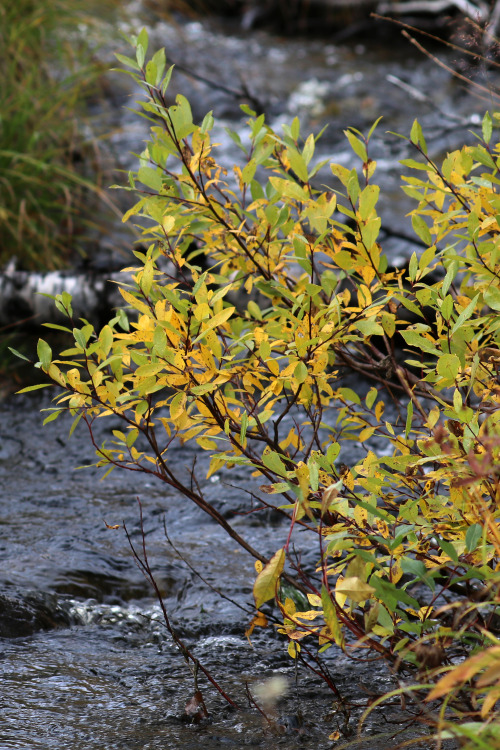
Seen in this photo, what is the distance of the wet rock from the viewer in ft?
6.38

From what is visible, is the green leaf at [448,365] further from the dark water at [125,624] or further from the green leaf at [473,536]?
the dark water at [125,624]

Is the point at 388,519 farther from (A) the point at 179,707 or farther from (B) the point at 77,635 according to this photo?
(B) the point at 77,635

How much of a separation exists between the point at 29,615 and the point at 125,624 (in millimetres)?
249

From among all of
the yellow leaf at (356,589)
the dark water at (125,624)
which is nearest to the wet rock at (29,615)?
the dark water at (125,624)

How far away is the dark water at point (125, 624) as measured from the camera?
1571mm

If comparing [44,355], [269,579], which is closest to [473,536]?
[269,579]

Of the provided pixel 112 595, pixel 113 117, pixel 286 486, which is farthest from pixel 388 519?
pixel 113 117

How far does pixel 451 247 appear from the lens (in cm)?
162

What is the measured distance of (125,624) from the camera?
2.06 meters

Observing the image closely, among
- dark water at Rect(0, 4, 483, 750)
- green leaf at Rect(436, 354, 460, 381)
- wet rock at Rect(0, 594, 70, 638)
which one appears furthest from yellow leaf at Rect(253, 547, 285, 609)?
wet rock at Rect(0, 594, 70, 638)

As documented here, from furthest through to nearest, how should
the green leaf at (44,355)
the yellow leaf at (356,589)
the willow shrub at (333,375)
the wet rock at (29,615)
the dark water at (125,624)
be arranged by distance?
the wet rock at (29,615)
the dark water at (125,624)
the green leaf at (44,355)
the willow shrub at (333,375)
the yellow leaf at (356,589)

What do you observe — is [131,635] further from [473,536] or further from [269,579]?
[473,536]

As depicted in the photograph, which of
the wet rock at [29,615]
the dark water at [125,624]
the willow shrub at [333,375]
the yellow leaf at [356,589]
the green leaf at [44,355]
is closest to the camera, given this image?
the yellow leaf at [356,589]

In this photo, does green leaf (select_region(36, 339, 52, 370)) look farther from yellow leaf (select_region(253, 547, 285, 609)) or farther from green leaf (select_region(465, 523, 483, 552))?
green leaf (select_region(465, 523, 483, 552))
